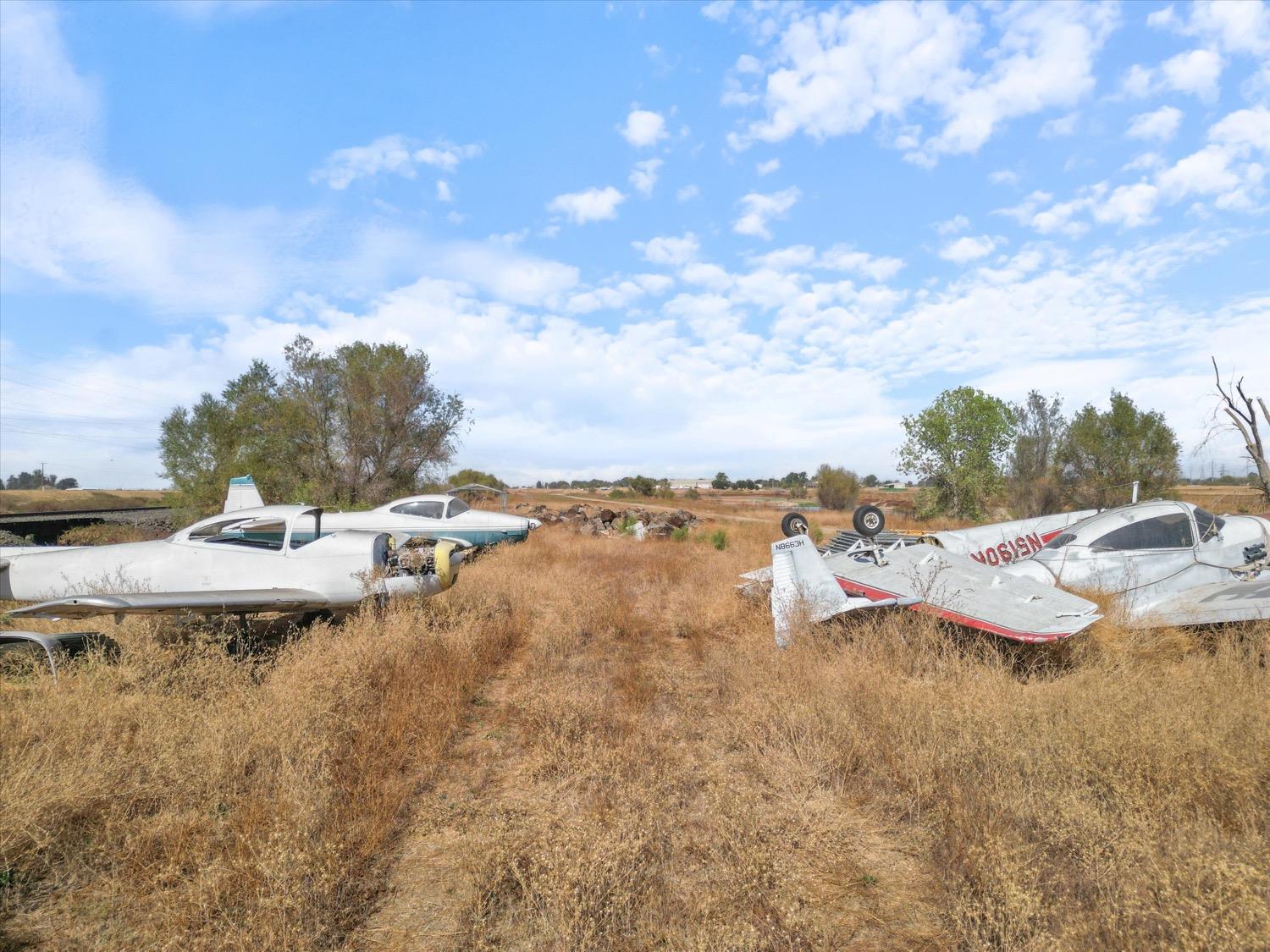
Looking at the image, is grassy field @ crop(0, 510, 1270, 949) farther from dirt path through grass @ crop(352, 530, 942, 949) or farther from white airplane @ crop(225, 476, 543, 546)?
white airplane @ crop(225, 476, 543, 546)

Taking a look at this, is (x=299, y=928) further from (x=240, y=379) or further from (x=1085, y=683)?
(x=240, y=379)

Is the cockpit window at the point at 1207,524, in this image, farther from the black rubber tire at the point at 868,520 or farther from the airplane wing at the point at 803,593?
the black rubber tire at the point at 868,520

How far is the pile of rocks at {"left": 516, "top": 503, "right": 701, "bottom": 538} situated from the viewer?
22.7m

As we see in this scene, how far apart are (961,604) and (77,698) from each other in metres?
7.10

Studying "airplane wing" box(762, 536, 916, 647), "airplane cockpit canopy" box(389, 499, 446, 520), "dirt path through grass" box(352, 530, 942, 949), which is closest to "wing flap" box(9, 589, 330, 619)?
"dirt path through grass" box(352, 530, 942, 949)

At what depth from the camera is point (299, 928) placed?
Result: 2502mm

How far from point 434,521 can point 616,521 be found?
12.0 metres

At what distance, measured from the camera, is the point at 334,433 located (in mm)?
22688

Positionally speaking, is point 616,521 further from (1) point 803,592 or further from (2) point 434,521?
(1) point 803,592

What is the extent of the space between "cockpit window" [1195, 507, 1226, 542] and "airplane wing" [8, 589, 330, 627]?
10043mm

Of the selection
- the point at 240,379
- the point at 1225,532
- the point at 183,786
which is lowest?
the point at 183,786

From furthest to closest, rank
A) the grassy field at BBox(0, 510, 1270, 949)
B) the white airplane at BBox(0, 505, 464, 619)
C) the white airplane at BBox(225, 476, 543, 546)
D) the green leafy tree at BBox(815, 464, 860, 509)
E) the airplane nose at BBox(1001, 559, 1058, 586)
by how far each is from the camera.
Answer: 1. the green leafy tree at BBox(815, 464, 860, 509)
2. the white airplane at BBox(225, 476, 543, 546)
3. the white airplane at BBox(0, 505, 464, 619)
4. the airplane nose at BBox(1001, 559, 1058, 586)
5. the grassy field at BBox(0, 510, 1270, 949)

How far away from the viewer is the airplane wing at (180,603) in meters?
5.28

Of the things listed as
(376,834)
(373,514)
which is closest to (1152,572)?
(376,834)
